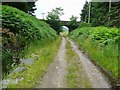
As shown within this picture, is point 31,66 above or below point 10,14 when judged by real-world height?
below

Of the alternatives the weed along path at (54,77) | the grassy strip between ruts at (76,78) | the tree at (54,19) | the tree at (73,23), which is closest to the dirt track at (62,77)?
the weed along path at (54,77)

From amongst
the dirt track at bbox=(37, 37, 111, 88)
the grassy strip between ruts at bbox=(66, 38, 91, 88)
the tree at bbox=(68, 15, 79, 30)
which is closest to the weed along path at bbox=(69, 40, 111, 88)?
the dirt track at bbox=(37, 37, 111, 88)

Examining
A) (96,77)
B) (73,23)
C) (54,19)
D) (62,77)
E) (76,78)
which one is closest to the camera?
(76,78)

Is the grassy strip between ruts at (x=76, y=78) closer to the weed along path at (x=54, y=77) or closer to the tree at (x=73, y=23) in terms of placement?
the weed along path at (x=54, y=77)

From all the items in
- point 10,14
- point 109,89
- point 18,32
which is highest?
point 10,14

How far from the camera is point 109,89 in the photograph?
25.5 ft

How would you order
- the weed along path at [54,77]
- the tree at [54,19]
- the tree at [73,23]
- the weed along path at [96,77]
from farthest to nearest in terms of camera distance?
the tree at [73,23], the tree at [54,19], the weed along path at [96,77], the weed along path at [54,77]

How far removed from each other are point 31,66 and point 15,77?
2127mm

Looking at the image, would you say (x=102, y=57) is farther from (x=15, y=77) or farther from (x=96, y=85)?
(x=15, y=77)

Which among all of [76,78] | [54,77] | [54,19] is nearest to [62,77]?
[54,77]

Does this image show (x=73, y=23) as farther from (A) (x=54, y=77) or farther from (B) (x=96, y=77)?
(A) (x=54, y=77)

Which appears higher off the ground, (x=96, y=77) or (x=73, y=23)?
(x=73, y=23)

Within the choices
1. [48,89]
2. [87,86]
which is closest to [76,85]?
[87,86]

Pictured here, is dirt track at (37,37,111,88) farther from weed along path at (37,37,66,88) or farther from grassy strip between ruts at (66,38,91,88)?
grassy strip between ruts at (66,38,91,88)
